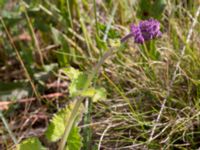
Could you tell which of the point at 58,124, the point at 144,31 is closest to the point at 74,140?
the point at 58,124

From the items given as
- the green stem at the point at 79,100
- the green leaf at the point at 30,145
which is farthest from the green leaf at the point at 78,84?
the green leaf at the point at 30,145

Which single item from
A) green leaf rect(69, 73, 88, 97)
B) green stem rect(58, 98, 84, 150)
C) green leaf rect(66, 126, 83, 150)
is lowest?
green leaf rect(66, 126, 83, 150)

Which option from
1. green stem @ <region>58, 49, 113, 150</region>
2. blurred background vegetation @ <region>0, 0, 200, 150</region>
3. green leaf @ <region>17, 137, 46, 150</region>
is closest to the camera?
green stem @ <region>58, 49, 113, 150</region>

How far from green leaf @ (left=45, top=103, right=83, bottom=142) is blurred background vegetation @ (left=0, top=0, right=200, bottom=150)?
12 centimetres

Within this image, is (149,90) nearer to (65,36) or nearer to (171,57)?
(171,57)

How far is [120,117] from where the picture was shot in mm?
1101

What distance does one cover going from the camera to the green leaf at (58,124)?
927 millimetres

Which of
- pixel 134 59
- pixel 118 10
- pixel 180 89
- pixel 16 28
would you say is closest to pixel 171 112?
pixel 180 89

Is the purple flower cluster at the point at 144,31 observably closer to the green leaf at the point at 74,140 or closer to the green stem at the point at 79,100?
the green stem at the point at 79,100

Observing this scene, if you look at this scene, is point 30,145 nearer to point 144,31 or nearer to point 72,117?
point 72,117

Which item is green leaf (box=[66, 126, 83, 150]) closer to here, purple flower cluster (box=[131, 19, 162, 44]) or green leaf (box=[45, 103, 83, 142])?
green leaf (box=[45, 103, 83, 142])

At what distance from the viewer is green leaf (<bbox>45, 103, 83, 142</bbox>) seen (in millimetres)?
927

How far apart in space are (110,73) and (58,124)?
0.34 metres

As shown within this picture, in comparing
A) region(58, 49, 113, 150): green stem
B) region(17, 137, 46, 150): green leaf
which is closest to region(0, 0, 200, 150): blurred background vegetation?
region(58, 49, 113, 150): green stem
